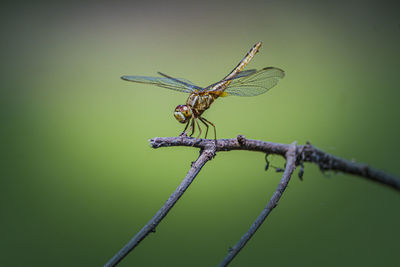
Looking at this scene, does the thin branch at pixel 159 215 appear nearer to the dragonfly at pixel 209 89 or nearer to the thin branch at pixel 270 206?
the thin branch at pixel 270 206

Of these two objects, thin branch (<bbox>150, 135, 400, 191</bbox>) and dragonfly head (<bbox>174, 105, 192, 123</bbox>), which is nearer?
thin branch (<bbox>150, 135, 400, 191</bbox>)

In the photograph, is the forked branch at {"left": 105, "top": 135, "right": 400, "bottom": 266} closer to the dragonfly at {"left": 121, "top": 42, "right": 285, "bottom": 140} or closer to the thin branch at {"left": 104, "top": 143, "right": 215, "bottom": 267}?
the thin branch at {"left": 104, "top": 143, "right": 215, "bottom": 267}

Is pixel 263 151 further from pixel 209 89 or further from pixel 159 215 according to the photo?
pixel 209 89

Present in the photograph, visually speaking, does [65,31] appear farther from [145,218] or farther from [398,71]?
[398,71]

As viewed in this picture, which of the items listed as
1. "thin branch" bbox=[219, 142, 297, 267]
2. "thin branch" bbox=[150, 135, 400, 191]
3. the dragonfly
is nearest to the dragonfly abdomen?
the dragonfly

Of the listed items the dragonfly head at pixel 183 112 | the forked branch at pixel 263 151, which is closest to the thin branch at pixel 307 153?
the forked branch at pixel 263 151
